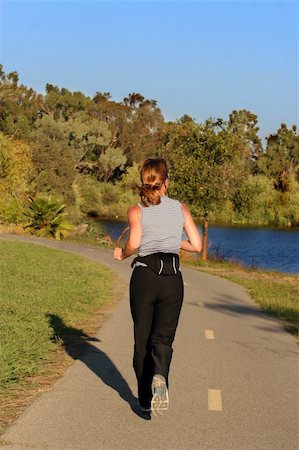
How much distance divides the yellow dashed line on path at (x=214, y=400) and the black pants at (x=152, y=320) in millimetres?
745

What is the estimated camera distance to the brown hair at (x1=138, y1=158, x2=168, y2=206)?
16.6ft

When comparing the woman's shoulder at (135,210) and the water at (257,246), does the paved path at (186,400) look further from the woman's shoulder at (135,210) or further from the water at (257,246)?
the water at (257,246)

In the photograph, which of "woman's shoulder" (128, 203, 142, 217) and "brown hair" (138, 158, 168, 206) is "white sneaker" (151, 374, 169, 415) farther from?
"brown hair" (138, 158, 168, 206)

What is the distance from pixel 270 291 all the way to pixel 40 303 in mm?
7227

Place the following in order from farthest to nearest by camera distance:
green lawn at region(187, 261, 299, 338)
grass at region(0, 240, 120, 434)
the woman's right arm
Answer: green lawn at region(187, 261, 299, 338), grass at region(0, 240, 120, 434), the woman's right arm

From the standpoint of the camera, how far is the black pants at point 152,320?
5.04 meters

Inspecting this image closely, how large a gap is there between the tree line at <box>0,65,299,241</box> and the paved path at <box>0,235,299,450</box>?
707 centimetres

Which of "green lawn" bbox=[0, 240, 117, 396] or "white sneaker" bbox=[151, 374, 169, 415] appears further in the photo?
"green lawn" bbox=[0, 240, 117, 396]

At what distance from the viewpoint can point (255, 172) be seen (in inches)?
3398

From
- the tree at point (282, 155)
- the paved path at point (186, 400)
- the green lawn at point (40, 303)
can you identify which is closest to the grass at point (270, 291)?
the paved path at point (186, 400)

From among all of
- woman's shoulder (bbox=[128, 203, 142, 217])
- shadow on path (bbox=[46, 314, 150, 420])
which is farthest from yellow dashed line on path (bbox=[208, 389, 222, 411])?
woman's shoulder (bbox=[128, 203, 142, 217])

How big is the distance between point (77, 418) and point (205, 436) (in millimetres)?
1024

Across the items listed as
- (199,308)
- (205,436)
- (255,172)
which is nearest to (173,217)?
(205,436)

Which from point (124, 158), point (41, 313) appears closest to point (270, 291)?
point (41, 313)
